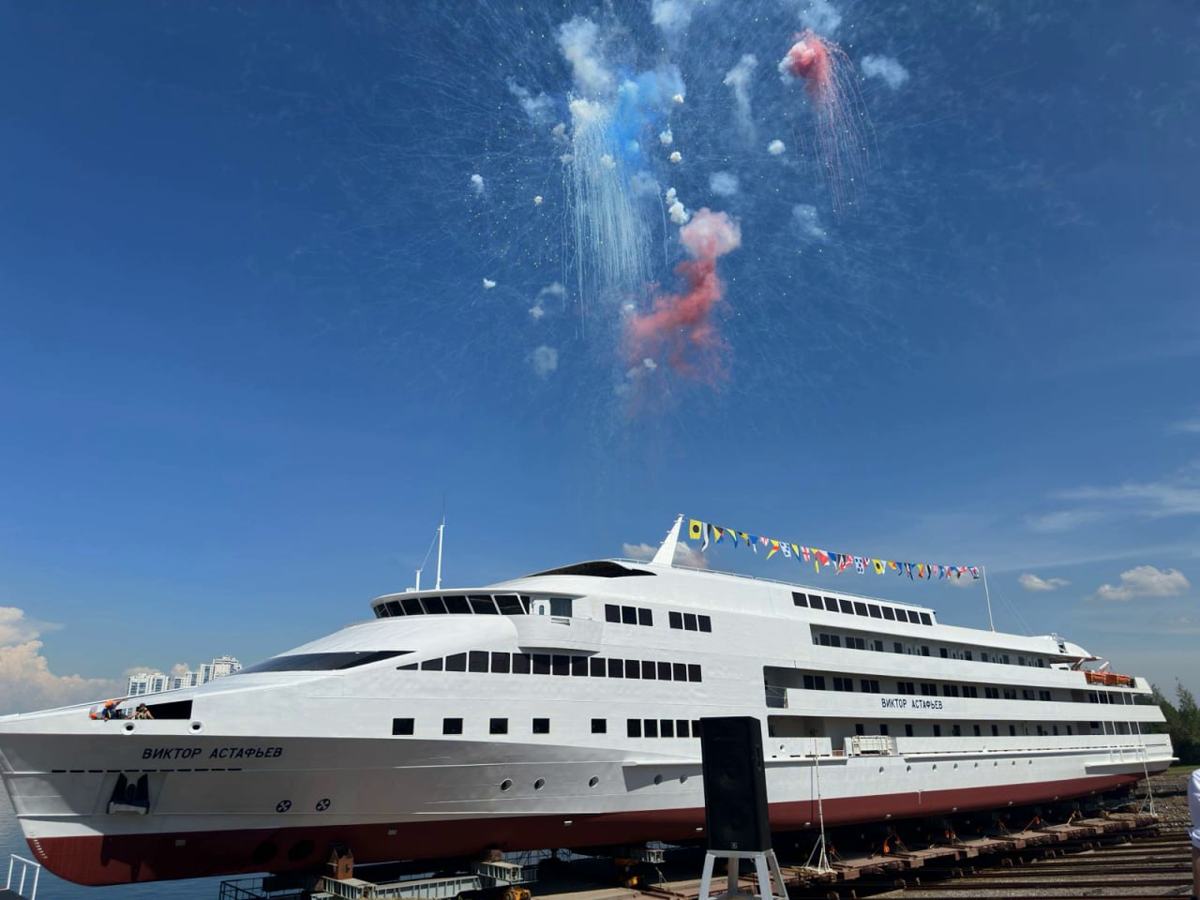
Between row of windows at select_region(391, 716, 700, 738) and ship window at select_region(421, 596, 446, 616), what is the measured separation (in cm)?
372

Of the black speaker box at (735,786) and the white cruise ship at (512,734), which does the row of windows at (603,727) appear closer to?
the white cruise ship at (512,734)

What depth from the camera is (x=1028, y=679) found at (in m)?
37.4

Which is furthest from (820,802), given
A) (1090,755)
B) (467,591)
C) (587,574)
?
(1090,755)

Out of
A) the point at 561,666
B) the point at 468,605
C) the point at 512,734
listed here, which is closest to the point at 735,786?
the point at 512,734

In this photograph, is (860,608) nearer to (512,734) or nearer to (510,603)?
(510,603)

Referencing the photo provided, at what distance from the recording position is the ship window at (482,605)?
20981mm

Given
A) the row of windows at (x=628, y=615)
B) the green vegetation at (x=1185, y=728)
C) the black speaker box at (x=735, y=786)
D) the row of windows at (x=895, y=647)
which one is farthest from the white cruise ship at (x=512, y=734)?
the green vegetation at (x=1185, y=728)

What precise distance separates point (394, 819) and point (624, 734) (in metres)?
6.52

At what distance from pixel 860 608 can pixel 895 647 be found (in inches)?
106

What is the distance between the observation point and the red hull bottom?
15531 mm

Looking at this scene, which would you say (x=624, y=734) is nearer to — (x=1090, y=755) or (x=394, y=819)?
(x=394, y=819)

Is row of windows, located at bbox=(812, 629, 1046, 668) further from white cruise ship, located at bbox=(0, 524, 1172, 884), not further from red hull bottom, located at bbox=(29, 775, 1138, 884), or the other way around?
red hull bottom, located at bbox=(29, 775, 1138, 884)

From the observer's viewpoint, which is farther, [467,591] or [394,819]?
[467,591]

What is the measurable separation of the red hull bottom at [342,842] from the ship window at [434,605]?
5465mm
